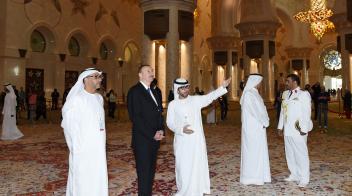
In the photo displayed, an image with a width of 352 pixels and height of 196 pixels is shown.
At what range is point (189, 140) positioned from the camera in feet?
11.9

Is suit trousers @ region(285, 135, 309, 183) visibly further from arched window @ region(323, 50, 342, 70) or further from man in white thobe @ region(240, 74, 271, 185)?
arched window @ region(323, 50, 342, 70)

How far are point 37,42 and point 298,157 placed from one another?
16112 mm

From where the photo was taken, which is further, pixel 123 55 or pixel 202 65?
pixel 202 65

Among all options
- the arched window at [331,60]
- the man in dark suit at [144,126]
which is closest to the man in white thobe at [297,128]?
the man in dark suit at [144,126]

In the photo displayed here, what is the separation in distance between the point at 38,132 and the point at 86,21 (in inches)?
435

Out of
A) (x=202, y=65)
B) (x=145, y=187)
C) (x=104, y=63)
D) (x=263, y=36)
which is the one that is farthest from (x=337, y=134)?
(x=202, y=65)

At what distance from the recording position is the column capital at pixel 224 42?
21734 mm

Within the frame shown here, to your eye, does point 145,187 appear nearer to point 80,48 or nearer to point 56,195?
point 56,195

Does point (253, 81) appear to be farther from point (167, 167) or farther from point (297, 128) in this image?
point (167, 167)

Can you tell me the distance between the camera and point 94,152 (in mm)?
2877

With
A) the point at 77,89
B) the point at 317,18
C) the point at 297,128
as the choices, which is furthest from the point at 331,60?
the point at 77,89

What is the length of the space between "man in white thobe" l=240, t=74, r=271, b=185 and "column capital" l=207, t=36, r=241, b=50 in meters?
17.8

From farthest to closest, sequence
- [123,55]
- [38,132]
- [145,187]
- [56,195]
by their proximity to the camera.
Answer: [123,55]
[38,132]
[56,195]
[145,187]

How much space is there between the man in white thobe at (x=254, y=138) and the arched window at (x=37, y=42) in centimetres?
1540
